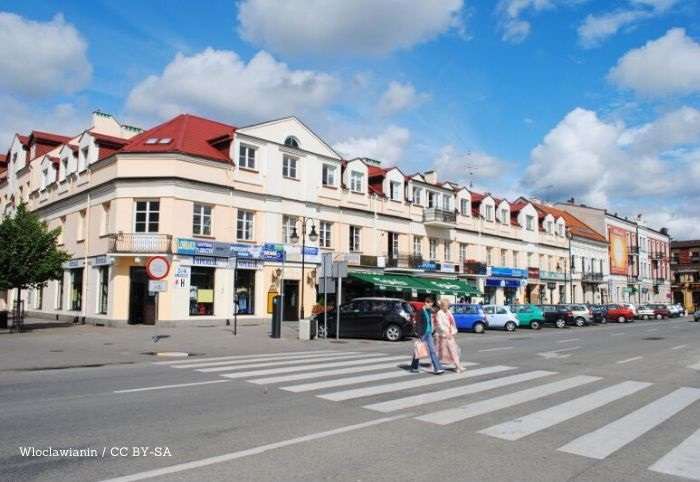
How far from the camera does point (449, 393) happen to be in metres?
9.48

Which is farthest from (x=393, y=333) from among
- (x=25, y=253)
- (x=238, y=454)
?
(x=238, y=454)

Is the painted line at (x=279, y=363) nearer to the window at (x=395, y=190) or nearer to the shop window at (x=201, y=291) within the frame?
the shop window at (x=201, y=291)

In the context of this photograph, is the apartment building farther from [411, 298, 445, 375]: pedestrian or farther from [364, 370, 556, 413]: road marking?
[364, 370, 556, 413]: road marking

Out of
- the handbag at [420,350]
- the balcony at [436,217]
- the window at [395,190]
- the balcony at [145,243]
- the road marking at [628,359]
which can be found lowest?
the road marking at [628,359]

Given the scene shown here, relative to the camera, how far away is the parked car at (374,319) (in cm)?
2277

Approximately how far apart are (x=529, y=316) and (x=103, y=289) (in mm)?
25205

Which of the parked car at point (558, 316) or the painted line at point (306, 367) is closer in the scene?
the painted line at point (306, 367)

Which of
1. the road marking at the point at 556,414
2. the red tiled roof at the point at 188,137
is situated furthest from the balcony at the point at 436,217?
the road marking at the point at 556,414

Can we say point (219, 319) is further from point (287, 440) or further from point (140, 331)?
point (287, 440)

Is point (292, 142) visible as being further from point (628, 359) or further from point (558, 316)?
point (628, 359)

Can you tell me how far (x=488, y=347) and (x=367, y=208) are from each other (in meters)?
18.9

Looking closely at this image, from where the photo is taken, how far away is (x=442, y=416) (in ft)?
25.1

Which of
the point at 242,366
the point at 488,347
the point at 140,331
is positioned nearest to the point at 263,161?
the point at 140,331

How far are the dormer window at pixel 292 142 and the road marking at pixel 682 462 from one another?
27.9m
